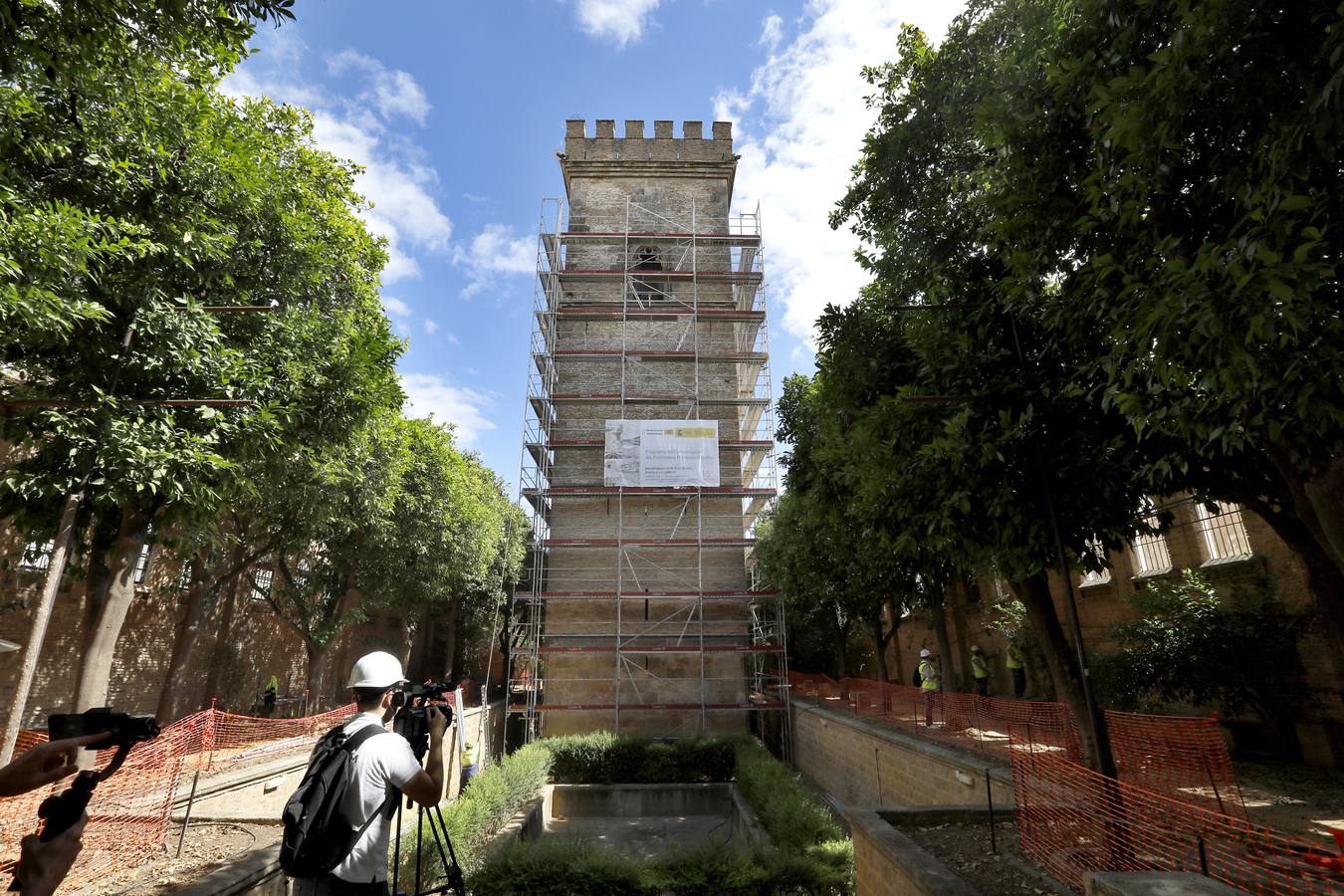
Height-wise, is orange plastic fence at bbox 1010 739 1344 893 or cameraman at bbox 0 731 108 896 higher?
cameraman at bbox 0 731 108 896

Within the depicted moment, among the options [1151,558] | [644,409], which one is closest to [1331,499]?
[1151,558]

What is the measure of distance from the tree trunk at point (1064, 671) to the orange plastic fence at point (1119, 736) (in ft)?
2.62

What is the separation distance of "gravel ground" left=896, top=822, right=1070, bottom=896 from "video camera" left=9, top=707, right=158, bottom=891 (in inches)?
210

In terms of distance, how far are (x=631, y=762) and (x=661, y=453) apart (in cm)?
862

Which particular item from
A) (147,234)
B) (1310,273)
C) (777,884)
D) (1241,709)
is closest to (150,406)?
(147,234)

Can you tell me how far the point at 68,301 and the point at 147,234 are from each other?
172 cm

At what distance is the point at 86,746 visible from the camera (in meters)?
2.61

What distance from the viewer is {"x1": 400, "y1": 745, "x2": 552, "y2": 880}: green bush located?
7.16m

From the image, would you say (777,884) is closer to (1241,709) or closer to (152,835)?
(152,835)

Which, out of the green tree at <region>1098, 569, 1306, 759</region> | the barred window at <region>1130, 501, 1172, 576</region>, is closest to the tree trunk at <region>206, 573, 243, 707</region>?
the green tree at <region>1098, 569, 1306, 759</region>

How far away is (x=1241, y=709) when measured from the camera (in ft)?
33.7

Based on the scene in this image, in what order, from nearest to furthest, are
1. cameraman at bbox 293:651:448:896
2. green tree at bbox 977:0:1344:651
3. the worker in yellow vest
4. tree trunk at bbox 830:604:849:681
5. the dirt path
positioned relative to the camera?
cameraman at bbox 293:651:448:896 → green tree at bbox 977:0:1344:651 → the dirt path → the worker in yellow vest → tree trunk at bbox 830:604:849:681

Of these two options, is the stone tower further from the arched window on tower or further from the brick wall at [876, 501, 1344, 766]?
the brick wall at [876, 501, 1344, 766]

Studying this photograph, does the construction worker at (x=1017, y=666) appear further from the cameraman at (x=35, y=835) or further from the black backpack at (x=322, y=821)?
the cameraman at (x=35, y=835)
